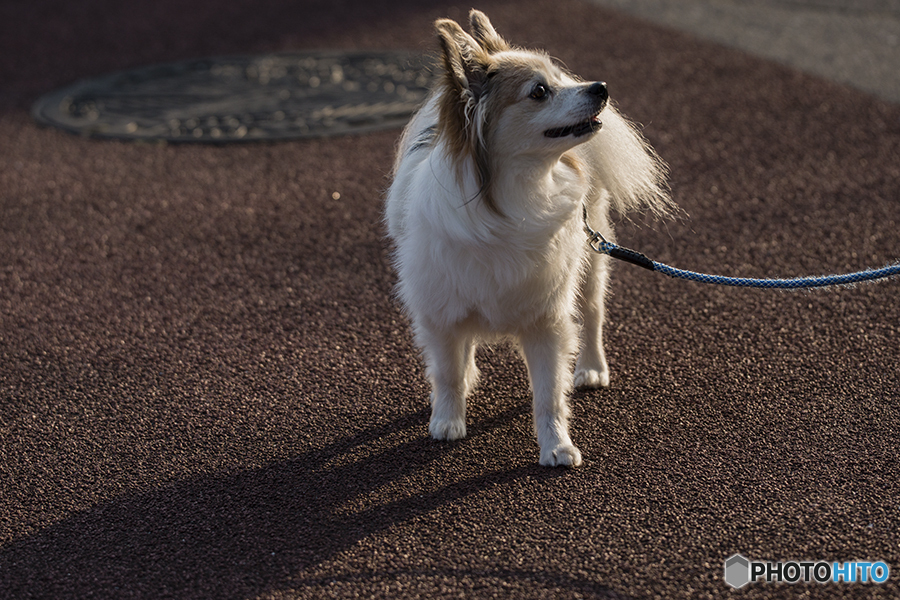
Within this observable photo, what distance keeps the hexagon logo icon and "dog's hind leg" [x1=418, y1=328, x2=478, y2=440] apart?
3.90ft

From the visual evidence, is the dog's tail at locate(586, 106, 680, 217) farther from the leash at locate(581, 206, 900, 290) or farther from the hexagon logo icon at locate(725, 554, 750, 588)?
the hexagon logo icon at locate(725, 554, 750, 588)

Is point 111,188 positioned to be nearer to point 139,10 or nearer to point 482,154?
point 482,154

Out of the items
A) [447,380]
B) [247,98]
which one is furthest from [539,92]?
[247,98]

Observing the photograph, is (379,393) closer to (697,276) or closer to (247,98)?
(697,276)

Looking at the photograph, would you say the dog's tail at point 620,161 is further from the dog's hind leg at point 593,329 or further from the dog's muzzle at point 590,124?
the dog's muzzle at point 590,124

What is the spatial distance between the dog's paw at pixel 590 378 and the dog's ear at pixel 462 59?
152 cm

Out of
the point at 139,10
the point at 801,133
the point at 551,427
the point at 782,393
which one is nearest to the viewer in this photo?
the point at 551,427

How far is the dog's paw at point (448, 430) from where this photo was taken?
3566mm

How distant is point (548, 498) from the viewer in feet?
10.5

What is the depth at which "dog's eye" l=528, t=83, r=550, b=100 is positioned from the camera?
294cm

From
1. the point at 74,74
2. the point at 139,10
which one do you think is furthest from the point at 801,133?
the point at 139,10

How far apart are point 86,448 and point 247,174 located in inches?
126

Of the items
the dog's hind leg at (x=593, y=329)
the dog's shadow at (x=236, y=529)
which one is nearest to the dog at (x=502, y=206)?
the dog's hind leg at (x=593, y=329)

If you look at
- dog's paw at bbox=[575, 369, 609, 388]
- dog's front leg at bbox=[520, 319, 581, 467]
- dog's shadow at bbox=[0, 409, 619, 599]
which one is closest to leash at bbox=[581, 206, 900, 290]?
dog's front leg at bbox=[520, 319, 581, 467]
